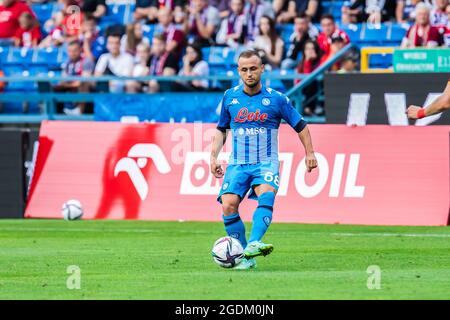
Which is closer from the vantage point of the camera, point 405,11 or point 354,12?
point 405,11

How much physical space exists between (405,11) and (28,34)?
354 inches

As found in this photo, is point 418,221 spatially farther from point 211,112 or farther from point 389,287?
point 389,287

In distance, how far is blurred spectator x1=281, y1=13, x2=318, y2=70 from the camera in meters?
23.0

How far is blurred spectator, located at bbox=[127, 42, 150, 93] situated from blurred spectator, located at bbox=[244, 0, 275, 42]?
215cm

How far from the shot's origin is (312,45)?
22562mm

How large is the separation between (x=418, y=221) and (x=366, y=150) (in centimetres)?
140

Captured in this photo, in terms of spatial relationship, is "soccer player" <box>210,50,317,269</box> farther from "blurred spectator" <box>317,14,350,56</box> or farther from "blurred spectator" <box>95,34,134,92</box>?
"blurred spectator" <box>95,34,134,92</box>

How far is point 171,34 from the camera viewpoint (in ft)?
81.0

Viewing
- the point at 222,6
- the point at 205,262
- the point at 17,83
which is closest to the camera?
the point at 205,262

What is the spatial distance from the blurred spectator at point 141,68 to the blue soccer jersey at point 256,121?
12.3m

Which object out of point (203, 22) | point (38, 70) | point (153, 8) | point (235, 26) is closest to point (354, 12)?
point (235, 26)

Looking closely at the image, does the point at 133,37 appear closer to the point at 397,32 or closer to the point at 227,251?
→ the point at 397,32

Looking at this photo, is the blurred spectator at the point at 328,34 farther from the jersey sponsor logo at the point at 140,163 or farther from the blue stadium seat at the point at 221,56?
the jersey sponsor logo at the point at 140,163
